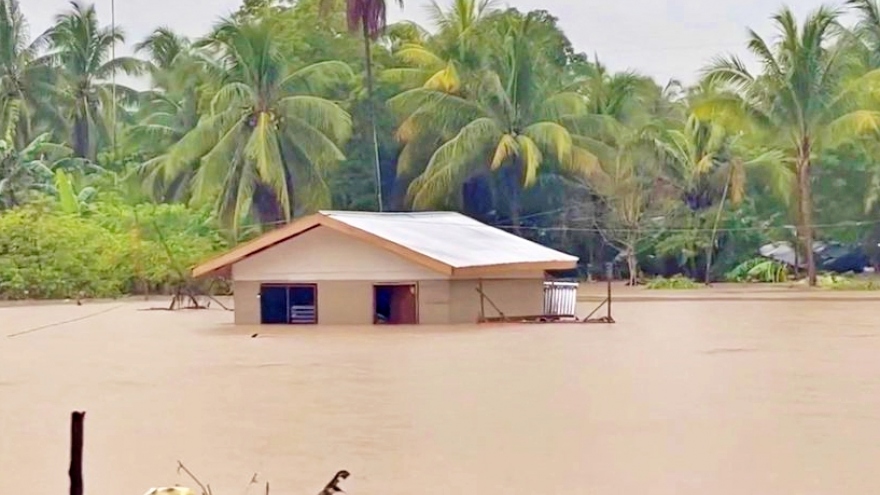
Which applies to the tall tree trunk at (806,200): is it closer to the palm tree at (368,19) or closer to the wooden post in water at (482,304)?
the palm tree at (368,19)

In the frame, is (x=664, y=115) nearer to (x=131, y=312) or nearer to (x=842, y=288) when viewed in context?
(x=842, y=288)

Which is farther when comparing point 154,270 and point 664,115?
point 664,115

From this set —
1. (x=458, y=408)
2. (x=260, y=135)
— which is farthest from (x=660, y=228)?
(x=458, y=408)

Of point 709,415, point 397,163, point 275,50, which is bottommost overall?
point 709,415

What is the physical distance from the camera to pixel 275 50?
27.2 meters

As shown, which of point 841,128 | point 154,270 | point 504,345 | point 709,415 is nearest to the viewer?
point 709,415

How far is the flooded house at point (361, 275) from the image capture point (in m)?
19.0

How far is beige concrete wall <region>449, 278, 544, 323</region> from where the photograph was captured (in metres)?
19.2

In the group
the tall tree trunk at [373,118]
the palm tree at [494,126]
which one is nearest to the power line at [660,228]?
the palm tree at [494,126]

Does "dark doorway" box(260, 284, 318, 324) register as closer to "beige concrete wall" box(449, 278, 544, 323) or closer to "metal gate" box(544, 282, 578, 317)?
"beige concrete wall" box(449, 278, 544, 323)

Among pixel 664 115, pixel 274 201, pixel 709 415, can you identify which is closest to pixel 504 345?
pixel 709 415

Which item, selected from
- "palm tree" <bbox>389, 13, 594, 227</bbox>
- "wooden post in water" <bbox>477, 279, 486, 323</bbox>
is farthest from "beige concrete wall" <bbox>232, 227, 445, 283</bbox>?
"palm tree" <bbox>389, 13, 594, 227</bbox>

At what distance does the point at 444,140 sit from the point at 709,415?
62.9ft

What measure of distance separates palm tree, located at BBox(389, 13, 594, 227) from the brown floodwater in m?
9.43
